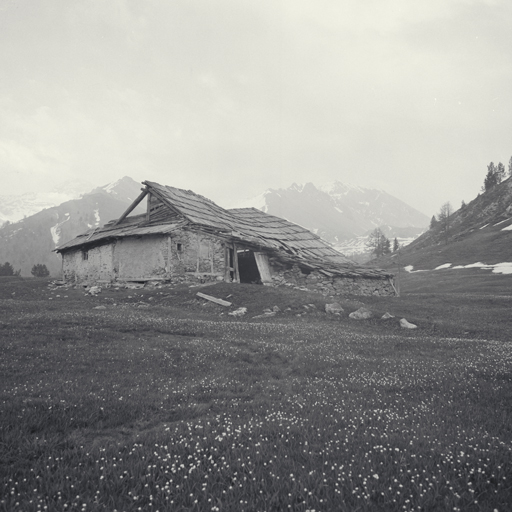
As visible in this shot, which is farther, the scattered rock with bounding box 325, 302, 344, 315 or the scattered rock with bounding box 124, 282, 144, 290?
the scattered rock with bounding box 124, 282, 144, 290

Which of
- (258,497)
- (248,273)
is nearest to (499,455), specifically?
(258,497)

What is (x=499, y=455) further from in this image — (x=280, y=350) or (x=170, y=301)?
(x=170, y=301)

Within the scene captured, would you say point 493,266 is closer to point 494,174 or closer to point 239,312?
point 239,312

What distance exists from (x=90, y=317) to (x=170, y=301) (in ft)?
31.8

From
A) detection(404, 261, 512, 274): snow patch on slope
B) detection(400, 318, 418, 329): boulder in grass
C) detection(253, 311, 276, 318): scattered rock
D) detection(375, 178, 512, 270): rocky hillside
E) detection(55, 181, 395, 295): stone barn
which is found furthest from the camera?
detection(375, 178, 512, 270): rocky hillside

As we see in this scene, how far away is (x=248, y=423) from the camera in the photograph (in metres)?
6.24

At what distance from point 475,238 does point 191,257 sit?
320ft

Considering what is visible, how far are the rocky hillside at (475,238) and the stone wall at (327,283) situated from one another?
2052 inches

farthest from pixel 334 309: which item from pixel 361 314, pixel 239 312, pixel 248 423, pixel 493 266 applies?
pixel 493 266

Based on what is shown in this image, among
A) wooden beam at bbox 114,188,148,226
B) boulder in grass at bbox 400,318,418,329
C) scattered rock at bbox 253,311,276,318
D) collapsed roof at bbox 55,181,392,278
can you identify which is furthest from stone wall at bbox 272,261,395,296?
wooden beam at bbox 114,188,148,226

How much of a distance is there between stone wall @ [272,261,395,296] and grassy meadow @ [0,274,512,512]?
67.2 feet

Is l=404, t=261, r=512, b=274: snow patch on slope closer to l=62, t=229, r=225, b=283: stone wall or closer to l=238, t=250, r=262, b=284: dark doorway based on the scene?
l=238, t=250, r=262, b=284: dark doorway

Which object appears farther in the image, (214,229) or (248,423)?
(214,229)

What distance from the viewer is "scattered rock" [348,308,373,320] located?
22.0 metres
